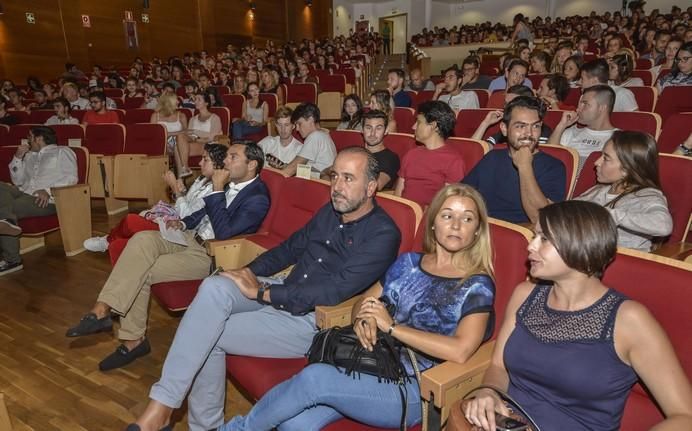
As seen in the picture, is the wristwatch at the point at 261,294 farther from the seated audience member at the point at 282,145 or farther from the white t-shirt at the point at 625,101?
the white t-shirt at the point at 625,101

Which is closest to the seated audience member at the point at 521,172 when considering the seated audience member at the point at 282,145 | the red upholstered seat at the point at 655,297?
the red upholstered seat at the point at 655,297

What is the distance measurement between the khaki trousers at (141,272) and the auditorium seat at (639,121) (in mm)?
2498

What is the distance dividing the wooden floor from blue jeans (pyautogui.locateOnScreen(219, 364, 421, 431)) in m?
0.75

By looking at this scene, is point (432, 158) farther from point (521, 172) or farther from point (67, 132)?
point (67, 132)

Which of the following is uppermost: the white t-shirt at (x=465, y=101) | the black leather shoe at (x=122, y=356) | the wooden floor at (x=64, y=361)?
the white t-shirt at (x=465, y=101)

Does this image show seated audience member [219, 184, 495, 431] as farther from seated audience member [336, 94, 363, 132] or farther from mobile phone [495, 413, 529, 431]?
seated audience member [336, 94, 363, 132]

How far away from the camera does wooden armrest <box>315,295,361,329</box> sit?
1625 mm

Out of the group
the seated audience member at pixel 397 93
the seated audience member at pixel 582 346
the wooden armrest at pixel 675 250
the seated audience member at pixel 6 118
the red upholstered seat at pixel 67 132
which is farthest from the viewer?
the seated audience member at pixel 6 118

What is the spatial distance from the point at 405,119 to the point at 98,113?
349 centimetres

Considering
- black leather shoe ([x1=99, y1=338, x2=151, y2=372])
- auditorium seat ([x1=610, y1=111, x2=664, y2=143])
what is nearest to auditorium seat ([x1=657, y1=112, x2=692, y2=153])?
auditorium seat ([x1=610, y1=111, x2=664, y2=143])

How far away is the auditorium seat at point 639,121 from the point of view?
2.80 meters

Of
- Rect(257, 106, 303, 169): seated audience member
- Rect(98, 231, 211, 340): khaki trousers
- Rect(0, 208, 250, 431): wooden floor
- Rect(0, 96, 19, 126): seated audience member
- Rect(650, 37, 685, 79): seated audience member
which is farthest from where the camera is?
Rect(0, 96, 19, 126): seated audience member

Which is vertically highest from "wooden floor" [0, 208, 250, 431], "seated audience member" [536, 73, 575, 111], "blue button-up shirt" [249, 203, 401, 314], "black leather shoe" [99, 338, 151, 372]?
"seated audience member" [536, 73, 575, 111]

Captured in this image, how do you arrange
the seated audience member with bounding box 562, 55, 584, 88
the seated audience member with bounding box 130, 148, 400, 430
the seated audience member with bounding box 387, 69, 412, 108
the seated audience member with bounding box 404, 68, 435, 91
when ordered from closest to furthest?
1. the seated audience member with bounding box 130, 148, 400, 430
2. the seated audience member with bounding box 562, 55, 584, 88
3. the seated audience member with bounding box 387, 69, 412, 108
4. the seated audience member with bounding box 404, 68, 435, 91
